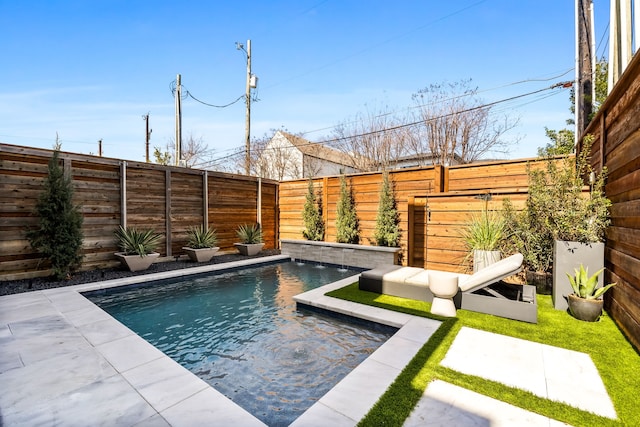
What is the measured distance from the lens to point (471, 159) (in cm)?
1304

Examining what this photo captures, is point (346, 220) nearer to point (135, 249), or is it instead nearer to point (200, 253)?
point (200, 253)

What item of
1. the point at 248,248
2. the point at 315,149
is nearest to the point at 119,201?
the point at 248,248

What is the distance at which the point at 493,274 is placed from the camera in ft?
12.5

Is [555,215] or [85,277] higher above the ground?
[555,215]

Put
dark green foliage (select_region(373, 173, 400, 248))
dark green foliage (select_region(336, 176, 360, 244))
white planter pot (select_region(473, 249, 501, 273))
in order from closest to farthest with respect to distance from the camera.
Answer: white planter pot (select_region(473, 249, 501, 273))
dark green foliage (select_region(373, 173, 400, 248))
dark green foliage (select_region(336, 176, 360, 244))

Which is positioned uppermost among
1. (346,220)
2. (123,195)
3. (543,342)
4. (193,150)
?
(193,150)

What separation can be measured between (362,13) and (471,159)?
7.58 meters

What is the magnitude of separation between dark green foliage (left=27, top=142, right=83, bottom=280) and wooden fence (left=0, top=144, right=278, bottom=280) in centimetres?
38

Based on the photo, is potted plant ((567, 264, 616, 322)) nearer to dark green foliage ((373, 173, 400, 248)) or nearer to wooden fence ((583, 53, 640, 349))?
wooden fence ((583, 53, 640, 349))

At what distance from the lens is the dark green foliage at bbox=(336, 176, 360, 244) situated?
8438 millimetres

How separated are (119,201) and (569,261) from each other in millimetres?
8855

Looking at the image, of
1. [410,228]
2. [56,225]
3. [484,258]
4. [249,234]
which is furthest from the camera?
[249,234]

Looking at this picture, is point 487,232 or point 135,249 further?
point 135,249

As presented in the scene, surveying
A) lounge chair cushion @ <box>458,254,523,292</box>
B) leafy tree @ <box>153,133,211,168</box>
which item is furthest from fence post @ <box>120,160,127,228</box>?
leafy tree @ <box>153,133,211,168</box>
